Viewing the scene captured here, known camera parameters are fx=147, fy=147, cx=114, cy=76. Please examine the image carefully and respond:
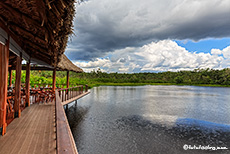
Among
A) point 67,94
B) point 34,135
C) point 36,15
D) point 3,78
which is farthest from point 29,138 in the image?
point 67,94

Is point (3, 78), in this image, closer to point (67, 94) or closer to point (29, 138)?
point (29, 138)

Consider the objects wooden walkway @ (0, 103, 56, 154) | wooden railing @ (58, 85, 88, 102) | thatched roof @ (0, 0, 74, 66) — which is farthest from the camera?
wooden railing @ (58, 85, 88, 102)

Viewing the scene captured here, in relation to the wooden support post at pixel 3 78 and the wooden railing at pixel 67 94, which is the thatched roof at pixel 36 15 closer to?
the wooden support post at pixel 3 78

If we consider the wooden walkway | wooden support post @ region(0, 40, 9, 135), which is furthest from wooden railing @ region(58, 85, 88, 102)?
wooden support post @ region(0, 40, 9, 135)

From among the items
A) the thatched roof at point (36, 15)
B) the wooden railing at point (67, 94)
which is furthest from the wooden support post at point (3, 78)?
the wooden railing at point (67, 94)

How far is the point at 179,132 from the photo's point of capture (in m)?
7.17

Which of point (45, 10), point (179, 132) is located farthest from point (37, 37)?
point (179, 132)

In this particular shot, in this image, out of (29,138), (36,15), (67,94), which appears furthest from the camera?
(67,94)

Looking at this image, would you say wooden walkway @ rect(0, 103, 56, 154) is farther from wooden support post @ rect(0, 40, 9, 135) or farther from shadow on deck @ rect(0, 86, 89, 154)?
wooden support post @ rect(0, 40, 9, 135)

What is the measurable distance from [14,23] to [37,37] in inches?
22.3

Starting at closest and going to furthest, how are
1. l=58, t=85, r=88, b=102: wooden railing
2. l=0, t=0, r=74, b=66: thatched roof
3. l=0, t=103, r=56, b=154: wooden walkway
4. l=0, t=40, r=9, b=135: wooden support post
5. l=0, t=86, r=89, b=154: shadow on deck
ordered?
l=0, t=0, r=74, b=66: thatched roof, l=0, t=86, r=89, b=154: shadow on deck, l=0, t=103, r=56, b=154: wooden walkway, l=0, t=40, r=9, b=135: wooden support post, l=58, t=85, r=88, b=102: wooden railing

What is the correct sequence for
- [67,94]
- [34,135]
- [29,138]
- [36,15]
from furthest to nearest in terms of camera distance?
[67,94] < [34,135] < [29,138] < [36,15]

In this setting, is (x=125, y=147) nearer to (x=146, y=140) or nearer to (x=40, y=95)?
(x=146, y=140)

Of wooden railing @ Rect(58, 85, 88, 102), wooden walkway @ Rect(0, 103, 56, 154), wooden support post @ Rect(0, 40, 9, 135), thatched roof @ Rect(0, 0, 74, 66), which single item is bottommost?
wooden walkway @ Rect(0, 103, 56, 154)
